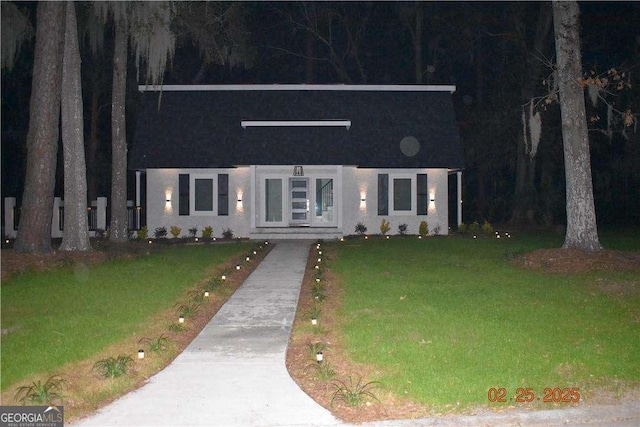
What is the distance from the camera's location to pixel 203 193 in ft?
79.6

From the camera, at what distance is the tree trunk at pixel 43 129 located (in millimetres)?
14789

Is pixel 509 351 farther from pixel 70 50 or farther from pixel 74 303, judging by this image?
pixel 70 50

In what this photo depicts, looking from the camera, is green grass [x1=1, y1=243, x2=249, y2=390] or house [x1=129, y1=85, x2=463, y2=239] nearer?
green grass [x1=1, y1=243, x2=249, y2=390]

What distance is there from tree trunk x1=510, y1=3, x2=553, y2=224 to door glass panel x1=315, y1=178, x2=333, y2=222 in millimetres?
10270

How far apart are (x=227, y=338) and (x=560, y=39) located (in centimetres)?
1061

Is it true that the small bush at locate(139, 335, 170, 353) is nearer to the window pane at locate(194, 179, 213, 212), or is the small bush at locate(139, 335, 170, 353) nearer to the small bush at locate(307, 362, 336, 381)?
the small bush at locate(307, 362, 336, 381)

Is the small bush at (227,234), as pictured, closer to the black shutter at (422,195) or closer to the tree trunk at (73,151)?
the black shutter at (422,195)

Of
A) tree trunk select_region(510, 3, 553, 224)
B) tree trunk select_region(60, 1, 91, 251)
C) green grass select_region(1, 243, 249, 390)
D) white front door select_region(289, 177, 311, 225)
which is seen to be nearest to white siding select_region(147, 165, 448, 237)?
white front door select_region(289, 177, 311, 225)

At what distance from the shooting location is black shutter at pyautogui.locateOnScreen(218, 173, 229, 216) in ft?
79.1

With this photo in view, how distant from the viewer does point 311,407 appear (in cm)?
666

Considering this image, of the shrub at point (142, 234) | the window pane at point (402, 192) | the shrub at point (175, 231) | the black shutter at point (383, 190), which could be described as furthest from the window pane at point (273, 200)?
the shrub at point (142, 234)

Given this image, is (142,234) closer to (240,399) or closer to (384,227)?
(384,227)

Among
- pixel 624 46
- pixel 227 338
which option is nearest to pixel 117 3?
pixel 227 338

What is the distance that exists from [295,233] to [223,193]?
2802 mm
